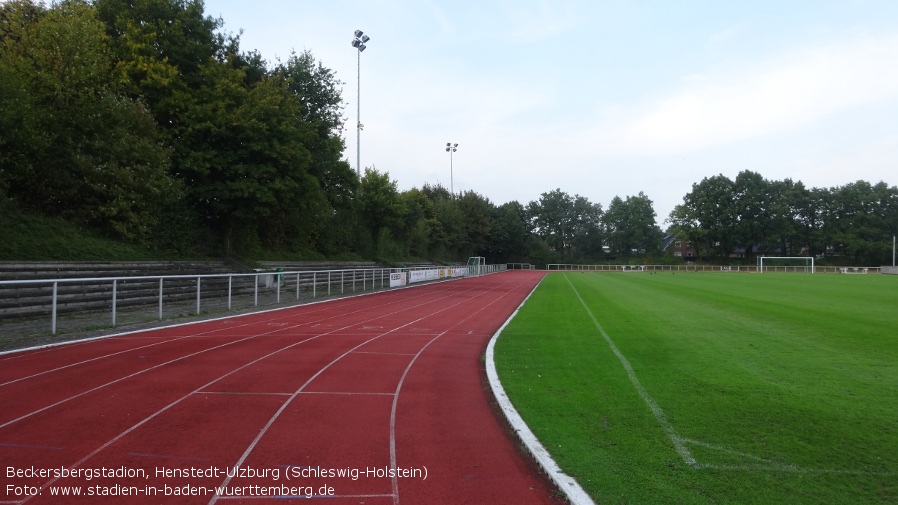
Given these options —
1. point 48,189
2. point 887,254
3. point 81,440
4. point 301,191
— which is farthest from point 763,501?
point 887,254

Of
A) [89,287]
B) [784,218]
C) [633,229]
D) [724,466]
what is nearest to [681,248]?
[633,229]

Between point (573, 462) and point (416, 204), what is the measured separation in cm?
5429

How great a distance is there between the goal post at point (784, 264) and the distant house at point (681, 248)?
14934 mm

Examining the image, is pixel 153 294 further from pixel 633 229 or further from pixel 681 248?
pixel 681 248

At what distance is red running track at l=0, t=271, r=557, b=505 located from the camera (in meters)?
3.98

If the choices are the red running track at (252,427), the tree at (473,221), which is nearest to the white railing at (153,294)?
the red running track at (252,427)

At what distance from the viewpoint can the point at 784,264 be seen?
82438 millimetres

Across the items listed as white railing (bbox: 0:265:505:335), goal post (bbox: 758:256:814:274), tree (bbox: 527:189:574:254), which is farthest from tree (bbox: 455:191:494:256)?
white railing (bbox: 0:265:505:335)

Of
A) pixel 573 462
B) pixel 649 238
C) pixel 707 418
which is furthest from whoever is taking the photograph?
pixel 649 238

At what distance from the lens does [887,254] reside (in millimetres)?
81375

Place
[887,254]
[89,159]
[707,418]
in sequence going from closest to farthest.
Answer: [707,418], [89,159], [887,254]

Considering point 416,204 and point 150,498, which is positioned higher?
point 416,204

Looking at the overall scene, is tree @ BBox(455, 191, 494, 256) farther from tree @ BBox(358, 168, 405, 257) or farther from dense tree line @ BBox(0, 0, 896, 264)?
dense tree line @ BBox(0, 0, 896, 264)

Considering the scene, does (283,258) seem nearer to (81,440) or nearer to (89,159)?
(89,159)
